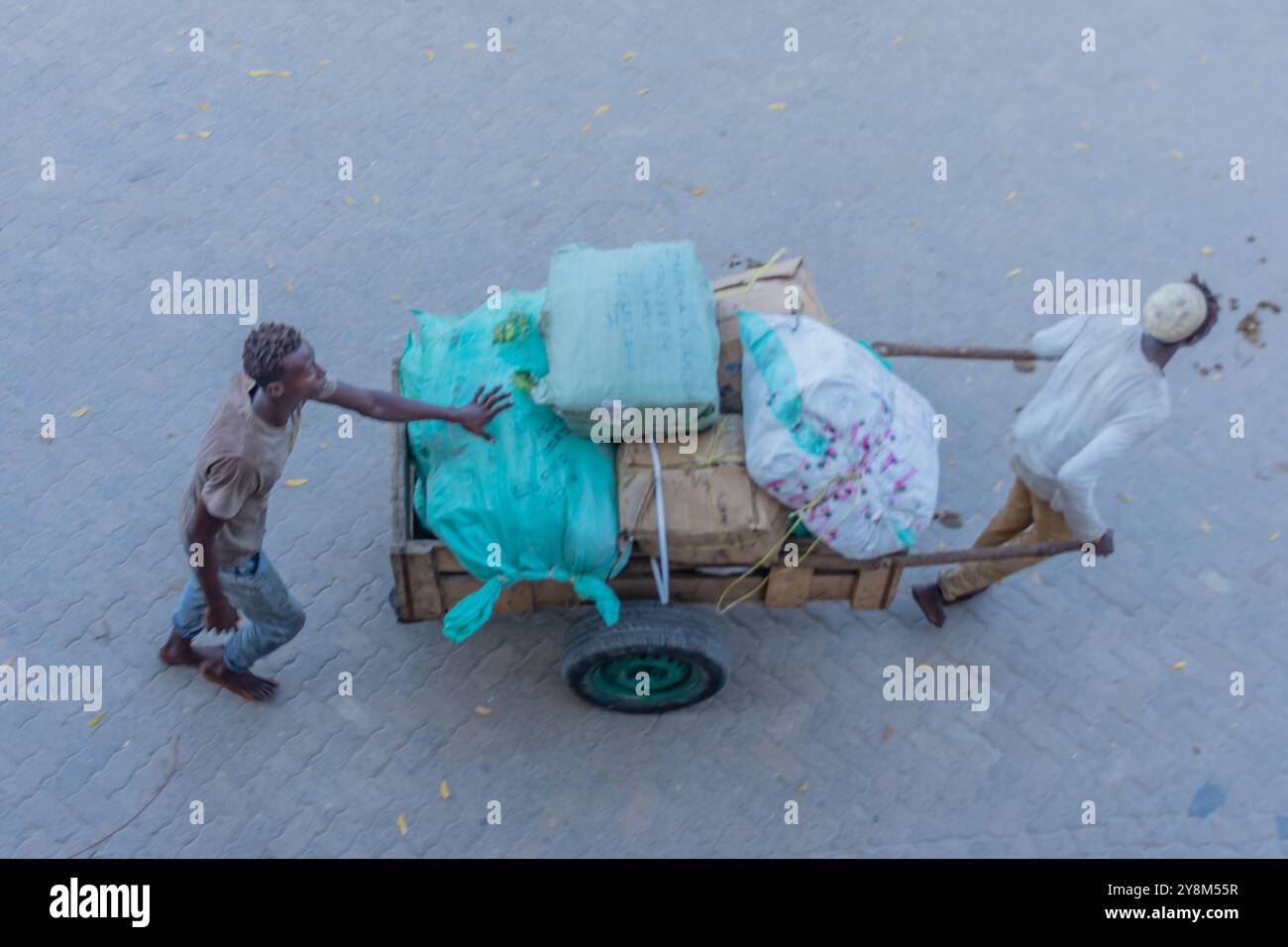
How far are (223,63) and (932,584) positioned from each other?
5468 millimetres

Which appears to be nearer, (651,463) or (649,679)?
(651,463)

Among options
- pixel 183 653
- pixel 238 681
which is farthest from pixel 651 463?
pixel 183 653

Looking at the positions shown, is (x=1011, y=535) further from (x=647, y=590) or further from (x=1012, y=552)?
(x=647, y=590)

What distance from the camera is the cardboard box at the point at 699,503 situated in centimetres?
410

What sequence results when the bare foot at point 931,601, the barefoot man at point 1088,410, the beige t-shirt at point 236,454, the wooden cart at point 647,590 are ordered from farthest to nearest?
the bare foot at point 931,601
the wooden cart at point 647,590
the barefoot man at point 1088,410
the beige t-shirt at point 236,454

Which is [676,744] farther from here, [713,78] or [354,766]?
[713,78]

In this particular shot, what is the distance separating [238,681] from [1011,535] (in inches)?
141

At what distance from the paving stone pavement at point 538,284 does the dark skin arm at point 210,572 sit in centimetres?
88

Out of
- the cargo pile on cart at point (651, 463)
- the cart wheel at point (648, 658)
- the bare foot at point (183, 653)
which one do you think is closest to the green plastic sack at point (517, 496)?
the cargo pile on cart at point (651, 463)

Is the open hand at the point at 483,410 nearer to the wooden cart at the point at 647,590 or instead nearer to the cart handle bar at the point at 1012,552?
the wooden cart at the point at 647,590

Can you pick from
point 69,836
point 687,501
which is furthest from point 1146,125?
point 69,836

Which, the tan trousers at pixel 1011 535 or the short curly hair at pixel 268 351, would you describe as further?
the tan trousers at pixel 1011 535

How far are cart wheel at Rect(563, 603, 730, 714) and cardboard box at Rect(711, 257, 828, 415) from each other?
2.82 feet

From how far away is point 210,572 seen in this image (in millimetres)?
4254
